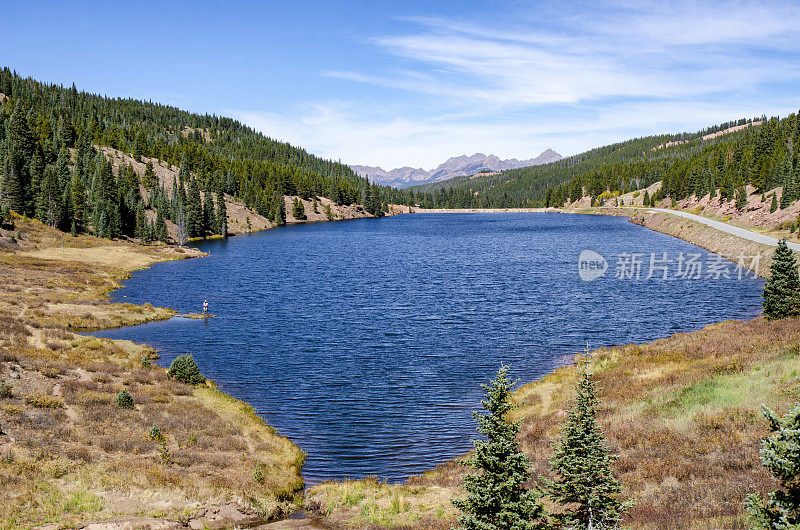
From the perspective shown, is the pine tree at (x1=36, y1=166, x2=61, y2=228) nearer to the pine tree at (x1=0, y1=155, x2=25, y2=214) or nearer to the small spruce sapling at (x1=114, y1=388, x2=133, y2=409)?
the pine tree at (x1=0, y1=155, x2=25, y2=214)

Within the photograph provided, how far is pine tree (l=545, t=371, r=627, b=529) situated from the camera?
1364cm

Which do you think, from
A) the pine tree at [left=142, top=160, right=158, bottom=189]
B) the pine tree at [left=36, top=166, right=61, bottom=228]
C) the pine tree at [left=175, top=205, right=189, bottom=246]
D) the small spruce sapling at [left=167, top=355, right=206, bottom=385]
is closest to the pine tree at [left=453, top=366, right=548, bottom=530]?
the small spruce sapling at [left=167, top=355, right=206, bottom=385]

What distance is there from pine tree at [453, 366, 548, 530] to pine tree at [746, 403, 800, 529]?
5.58 metres

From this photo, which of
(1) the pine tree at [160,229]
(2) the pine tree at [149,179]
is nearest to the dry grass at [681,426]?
(1) the pine tree at [160,229]

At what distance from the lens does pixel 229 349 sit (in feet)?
151

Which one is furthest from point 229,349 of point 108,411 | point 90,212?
point 90,212

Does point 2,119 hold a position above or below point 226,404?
above

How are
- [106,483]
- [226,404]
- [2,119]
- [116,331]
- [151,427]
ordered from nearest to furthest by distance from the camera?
[106,483], [151,427], [226,404], [116,331], [2,119]

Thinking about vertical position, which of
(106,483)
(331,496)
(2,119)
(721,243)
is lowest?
(331,496)

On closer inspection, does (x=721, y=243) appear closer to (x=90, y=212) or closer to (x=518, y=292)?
(x=518, y=292)

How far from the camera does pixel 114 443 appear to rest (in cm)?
2452

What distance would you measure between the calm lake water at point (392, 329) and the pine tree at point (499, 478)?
12.1 m

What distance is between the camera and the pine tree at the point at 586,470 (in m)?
13.6

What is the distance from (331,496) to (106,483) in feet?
30.1
